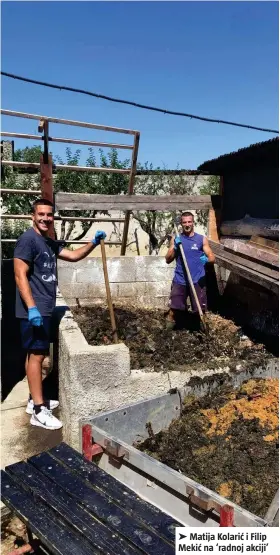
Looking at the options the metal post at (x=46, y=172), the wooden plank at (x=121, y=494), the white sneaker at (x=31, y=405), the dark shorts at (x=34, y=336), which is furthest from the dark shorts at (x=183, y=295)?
the wooden plank at (x=121, y=494)

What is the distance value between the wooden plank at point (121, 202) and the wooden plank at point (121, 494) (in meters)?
4.49

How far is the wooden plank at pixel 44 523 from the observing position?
230 centimetres

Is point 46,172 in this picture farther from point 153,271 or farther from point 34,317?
point 34,317

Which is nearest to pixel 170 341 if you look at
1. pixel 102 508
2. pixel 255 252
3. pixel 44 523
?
pixel 255 252

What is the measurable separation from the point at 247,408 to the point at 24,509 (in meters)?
2.15

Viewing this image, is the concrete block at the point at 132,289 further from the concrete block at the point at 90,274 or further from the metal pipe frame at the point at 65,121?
the metal pipe frame at the point at 65,121

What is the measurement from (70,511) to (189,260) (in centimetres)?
398

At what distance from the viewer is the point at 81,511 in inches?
100

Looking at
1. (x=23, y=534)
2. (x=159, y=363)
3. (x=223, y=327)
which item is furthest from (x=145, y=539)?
(x=223, y=327)

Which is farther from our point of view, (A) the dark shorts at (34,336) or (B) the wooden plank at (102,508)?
(A) the dark shorts at (34,336)

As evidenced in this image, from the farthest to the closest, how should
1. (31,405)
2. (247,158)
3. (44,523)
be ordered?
(247,158) < (31,405) < (44,523)

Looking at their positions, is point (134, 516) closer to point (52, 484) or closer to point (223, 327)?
point (52, 484)

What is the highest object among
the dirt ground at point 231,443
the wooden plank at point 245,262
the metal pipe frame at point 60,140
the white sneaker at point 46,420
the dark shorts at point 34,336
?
the metal pipe frame at point 60,140

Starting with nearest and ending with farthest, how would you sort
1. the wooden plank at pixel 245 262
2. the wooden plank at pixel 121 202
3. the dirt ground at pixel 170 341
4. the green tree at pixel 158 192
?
the dirt ground at pixel 170 341 < the wooden plank at pixel 245 262 < the wooden plank at pixel 121 202 < the green tree at pixel 158 192
